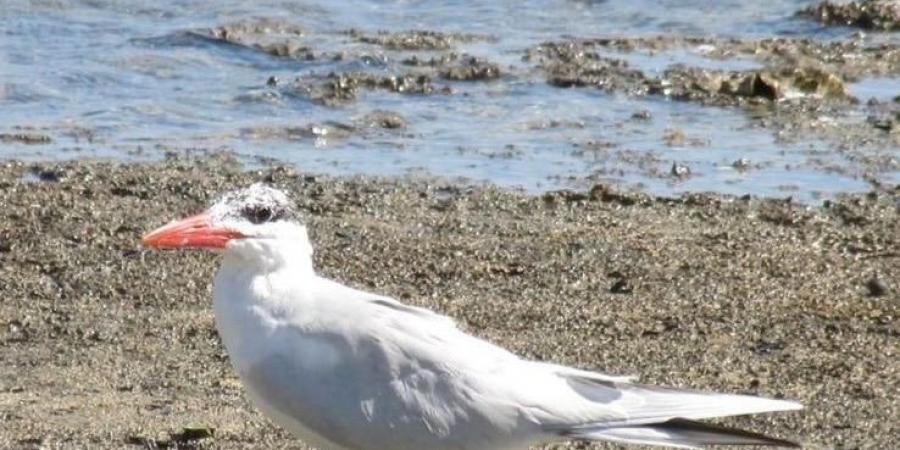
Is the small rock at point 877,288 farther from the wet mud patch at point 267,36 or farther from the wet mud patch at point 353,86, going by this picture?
the wet mud patch at point 267,36

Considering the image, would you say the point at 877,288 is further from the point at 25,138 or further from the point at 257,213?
the point at 25,138

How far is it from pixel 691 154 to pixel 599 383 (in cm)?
560

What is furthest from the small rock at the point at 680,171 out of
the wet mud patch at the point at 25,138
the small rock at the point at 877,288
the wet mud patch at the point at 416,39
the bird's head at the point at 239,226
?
the bird's head at the point at 239,226

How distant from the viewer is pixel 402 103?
41.9 ft

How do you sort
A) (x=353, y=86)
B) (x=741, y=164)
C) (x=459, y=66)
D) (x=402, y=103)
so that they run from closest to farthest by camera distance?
(x=741, y=164)
(x=402, y=103)
(x=353, y=86)
(x=459, y=66)

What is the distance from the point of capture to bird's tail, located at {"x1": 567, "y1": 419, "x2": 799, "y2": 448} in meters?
5.55

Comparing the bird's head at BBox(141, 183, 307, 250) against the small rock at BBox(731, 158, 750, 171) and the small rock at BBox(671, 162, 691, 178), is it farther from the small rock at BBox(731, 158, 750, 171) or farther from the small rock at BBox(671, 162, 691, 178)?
the small rock at BBox(731, 158, 750, 171)

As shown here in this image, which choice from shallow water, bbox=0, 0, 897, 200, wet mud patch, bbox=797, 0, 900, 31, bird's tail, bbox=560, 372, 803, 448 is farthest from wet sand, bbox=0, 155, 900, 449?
wet mud patch, bbox=797, 0, 900, 31

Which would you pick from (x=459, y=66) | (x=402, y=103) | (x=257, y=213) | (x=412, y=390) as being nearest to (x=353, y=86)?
(x=402, y=103)

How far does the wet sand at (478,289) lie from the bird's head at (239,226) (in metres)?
0.97

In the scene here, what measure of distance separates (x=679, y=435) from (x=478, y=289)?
3.01 m

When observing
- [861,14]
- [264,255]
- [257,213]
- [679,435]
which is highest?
[257,213]

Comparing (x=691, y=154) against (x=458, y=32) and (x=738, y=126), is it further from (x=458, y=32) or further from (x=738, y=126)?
(x=458, y=32)

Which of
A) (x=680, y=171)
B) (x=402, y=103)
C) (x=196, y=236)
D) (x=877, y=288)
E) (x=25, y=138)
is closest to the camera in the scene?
(x=196, y=236)
